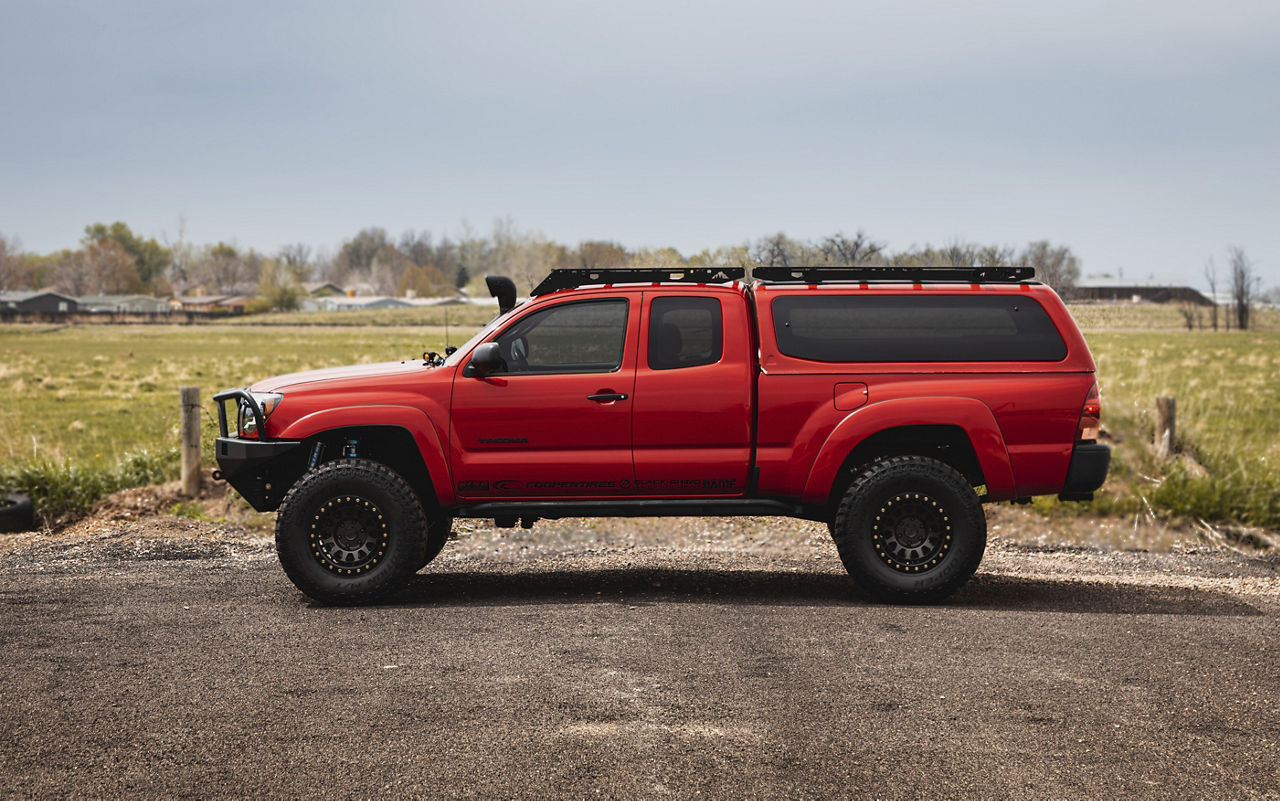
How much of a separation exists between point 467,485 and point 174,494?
5.61 m

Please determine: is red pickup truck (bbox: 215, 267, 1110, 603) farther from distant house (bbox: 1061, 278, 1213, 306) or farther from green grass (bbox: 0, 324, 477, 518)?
distant house (bbox: 1061, 278, 1213, 306)

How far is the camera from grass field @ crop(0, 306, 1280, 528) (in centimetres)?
1162

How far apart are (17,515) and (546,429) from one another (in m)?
6.64

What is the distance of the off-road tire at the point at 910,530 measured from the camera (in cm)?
753

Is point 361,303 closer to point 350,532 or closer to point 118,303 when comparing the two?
point 118,303

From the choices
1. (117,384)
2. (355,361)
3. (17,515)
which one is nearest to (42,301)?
(355,361)

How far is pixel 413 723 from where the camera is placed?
517cm

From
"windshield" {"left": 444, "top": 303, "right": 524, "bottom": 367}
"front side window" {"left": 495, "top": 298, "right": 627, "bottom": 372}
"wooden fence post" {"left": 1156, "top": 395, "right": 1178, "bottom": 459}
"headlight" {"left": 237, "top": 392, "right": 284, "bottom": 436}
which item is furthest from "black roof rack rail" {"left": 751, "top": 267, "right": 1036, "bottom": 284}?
"wooden fence post" {"left": 1156, "top": 395, "right": 1178, "bottom": 459}

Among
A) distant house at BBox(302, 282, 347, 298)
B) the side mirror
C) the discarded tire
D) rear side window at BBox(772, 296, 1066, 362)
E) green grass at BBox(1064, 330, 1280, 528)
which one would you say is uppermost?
distant house at BBox(302, 282, 347, 298)

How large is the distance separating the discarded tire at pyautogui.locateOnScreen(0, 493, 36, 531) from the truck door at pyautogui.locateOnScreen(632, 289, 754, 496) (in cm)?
703

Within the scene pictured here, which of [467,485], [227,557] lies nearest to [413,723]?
[467,485]

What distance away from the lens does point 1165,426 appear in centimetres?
1219

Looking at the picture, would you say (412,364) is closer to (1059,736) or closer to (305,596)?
(305,596)

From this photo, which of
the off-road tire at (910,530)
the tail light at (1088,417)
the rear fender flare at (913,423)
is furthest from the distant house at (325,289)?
the tail light at (1088,417)
